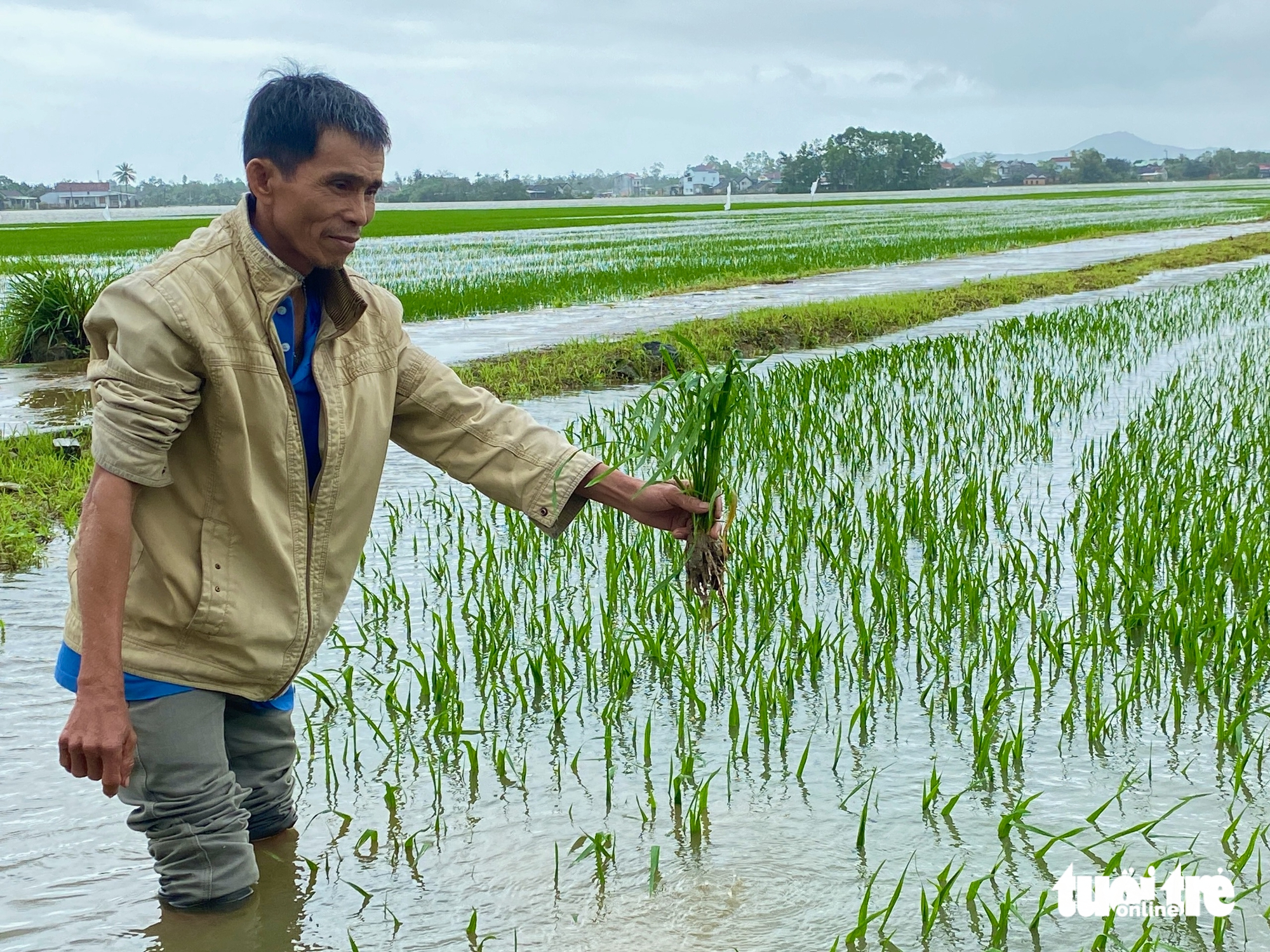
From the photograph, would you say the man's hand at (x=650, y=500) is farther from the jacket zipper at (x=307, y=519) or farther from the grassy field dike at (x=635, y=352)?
the jacket zipper at (x=307, y=519)

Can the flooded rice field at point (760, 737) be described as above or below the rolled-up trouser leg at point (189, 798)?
below

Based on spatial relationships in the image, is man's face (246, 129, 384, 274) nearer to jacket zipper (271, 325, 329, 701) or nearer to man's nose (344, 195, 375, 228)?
man's nose (344, 195, 375, 228)

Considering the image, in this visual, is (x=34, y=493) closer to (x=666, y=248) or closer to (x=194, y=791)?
(x=194, y=791)

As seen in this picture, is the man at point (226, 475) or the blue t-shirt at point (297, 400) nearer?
the man at point (226, 475)

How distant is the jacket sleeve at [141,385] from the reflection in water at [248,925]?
93cm

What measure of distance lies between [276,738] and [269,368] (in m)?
0.76

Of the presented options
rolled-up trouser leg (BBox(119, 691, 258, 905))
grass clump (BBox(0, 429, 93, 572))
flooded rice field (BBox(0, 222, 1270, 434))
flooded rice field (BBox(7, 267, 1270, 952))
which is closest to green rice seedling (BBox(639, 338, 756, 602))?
flooded rice field (BBox(7, 267, 1270, 952))

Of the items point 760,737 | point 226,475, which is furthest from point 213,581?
point 760,737

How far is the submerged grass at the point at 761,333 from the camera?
8664 mm

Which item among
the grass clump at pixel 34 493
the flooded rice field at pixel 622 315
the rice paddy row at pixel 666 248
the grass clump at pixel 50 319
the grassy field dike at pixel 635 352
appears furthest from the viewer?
the rice paddy row at pixel 666 248

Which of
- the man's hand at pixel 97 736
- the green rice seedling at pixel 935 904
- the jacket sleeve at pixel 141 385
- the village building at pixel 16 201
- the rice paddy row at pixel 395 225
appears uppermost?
the village building at pixel 16 201

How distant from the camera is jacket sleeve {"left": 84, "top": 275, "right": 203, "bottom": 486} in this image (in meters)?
1.83

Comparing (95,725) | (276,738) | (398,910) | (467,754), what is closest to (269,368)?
(95,725)

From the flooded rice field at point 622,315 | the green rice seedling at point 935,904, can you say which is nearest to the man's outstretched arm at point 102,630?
the green rice seedling at point 935,904
